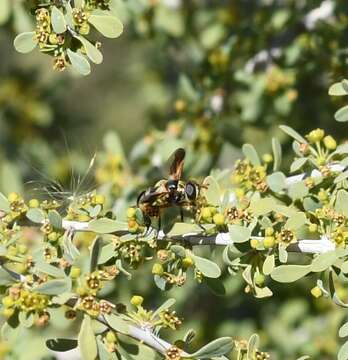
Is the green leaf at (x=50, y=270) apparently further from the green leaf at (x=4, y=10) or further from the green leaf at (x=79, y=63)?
the green leaf at (x=4, y=10)

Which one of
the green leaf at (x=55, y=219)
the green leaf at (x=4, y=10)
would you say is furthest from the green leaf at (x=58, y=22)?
the green leaf at (x=4, y=10)

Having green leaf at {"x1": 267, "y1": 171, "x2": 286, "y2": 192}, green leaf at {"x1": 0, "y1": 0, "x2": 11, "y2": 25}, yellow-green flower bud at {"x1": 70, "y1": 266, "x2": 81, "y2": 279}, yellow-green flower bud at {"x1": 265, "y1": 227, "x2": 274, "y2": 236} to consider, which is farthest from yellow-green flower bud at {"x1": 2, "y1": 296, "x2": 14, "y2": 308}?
green leaf at {"x1": 0, "y1": 0, "x2": 11, "y2": 25}

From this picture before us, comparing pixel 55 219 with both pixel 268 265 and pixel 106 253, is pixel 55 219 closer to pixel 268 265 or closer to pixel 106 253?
pixel 106 253

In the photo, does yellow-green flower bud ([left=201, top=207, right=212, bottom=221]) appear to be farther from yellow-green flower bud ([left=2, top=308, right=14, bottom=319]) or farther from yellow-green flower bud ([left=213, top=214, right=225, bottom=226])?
yellow-green flower bud ([left=2, top=308, right=14, bottom=319])

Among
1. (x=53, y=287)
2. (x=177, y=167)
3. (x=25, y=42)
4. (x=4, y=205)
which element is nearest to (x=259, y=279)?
(x=177, y=167)

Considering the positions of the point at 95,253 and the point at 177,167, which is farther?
the point at 177,167

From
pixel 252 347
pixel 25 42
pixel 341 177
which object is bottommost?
pixel 252 347
